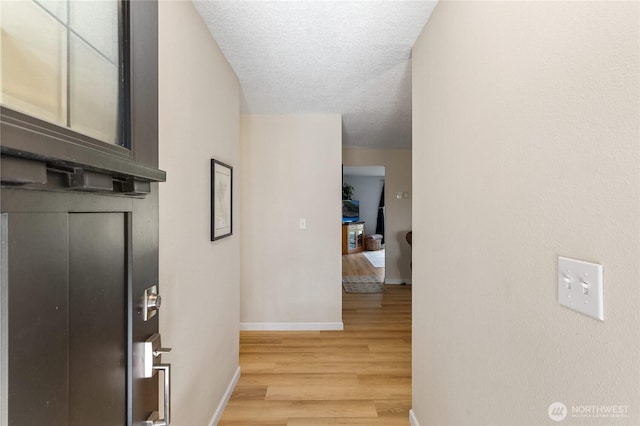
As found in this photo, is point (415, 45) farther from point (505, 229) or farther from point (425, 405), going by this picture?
point (425, 405)

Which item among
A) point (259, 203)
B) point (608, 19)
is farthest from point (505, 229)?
point (259, 203)

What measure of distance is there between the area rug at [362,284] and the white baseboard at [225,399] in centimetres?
284

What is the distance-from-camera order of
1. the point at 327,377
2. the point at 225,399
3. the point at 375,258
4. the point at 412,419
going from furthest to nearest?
the point at 375,258, the point at 327,377, the point at 225,399, the point at 412,419

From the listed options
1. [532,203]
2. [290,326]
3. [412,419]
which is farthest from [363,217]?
[532,203]

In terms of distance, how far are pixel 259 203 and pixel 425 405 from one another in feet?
8.15

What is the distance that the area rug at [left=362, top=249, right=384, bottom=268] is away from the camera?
7.17 meters

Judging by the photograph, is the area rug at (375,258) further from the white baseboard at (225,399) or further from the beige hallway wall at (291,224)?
the white baseboard at (225,399)

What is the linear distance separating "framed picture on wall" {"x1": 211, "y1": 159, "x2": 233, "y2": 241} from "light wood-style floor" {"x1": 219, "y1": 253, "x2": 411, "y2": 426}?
4.07 ft

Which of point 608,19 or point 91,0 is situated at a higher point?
point 91,0

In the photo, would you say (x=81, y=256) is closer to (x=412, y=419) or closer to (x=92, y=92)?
(x=92, y=92)

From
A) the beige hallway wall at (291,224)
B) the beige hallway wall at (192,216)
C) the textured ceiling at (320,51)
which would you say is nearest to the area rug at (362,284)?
the beige hallway wall at (291,224)

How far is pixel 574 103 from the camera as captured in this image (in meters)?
0.67

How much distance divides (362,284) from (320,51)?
4.19 m

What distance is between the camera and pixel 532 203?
80cm
